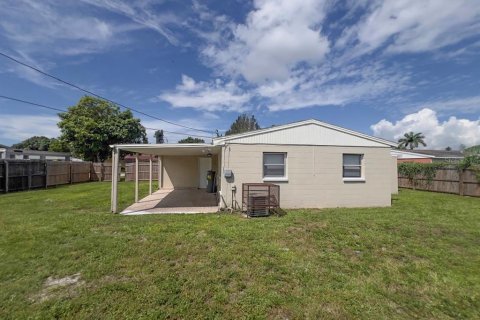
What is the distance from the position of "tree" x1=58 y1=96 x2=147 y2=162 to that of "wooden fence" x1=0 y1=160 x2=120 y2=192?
22.7ft

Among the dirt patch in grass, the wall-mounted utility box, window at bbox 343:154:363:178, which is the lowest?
the dirt patch in grass

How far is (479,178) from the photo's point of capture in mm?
13773

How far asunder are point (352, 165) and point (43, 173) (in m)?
18.5

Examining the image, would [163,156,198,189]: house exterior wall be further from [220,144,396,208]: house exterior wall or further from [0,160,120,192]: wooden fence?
[220,144,396,208]: house exterior wall

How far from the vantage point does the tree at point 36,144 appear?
62656 mm

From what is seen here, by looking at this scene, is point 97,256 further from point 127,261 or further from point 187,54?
point 187,54

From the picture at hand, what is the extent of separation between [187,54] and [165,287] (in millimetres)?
12511

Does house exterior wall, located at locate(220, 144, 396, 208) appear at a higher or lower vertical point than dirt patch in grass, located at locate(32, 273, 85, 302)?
higher

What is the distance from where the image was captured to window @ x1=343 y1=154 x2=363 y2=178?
35.0 feet

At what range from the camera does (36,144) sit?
64.4 meters

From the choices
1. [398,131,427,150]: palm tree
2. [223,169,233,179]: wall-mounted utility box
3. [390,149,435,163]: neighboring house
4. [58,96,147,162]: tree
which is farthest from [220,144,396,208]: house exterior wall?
[398,131,427,150]: palm tree

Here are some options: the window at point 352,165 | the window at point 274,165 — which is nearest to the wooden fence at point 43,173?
the window at point 274,165

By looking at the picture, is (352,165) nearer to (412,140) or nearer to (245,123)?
(245,123)

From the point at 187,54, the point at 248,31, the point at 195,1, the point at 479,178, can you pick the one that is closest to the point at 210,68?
the point at 187,54
